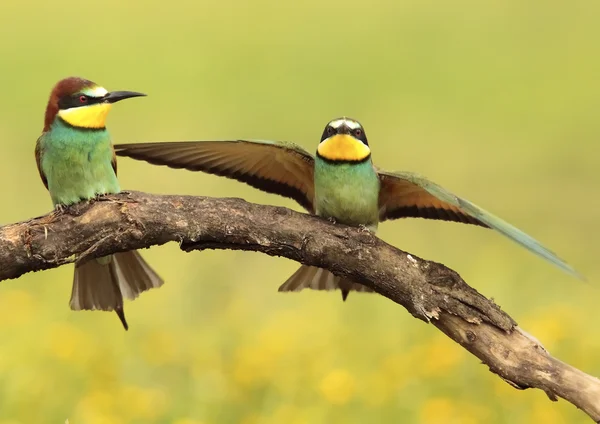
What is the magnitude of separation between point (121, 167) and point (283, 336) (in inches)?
95.9

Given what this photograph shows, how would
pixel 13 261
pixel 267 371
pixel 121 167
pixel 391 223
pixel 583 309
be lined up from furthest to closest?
1. pixel 121 167
2. pixel 391 223
3. pixel 583 309
4. pixel 267 371
5. pixel 13 261

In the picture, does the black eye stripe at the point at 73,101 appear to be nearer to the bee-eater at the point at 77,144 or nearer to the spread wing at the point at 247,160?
the bee-eater at the point at 77,144

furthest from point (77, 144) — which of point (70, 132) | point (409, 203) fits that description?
point (409, 203)

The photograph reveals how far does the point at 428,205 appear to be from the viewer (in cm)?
218

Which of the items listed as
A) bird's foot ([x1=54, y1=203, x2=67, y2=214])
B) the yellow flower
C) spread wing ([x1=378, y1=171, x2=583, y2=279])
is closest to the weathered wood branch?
bird's foot ([x1=54, y1=203, x2=67, y2=214])

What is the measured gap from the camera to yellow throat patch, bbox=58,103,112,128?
209 centimetres

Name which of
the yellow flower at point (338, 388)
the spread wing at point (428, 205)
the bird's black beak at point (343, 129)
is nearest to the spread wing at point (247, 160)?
the bird's black beak at point (343, 129)

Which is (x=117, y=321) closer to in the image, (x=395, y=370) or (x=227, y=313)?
(x=227, y=313)

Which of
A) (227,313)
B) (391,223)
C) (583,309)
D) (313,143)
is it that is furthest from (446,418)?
(313,143)

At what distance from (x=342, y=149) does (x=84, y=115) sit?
24.5 inches

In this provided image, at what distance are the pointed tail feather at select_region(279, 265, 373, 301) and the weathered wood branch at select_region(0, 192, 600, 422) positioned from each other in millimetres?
310

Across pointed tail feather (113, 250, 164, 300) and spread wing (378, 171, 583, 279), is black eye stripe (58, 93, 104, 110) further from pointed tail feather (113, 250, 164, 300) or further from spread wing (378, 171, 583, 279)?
spread wing (378, 171, 583, 279)

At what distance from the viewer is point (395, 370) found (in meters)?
2.74

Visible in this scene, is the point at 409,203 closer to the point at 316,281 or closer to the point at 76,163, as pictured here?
the point at 316,281
